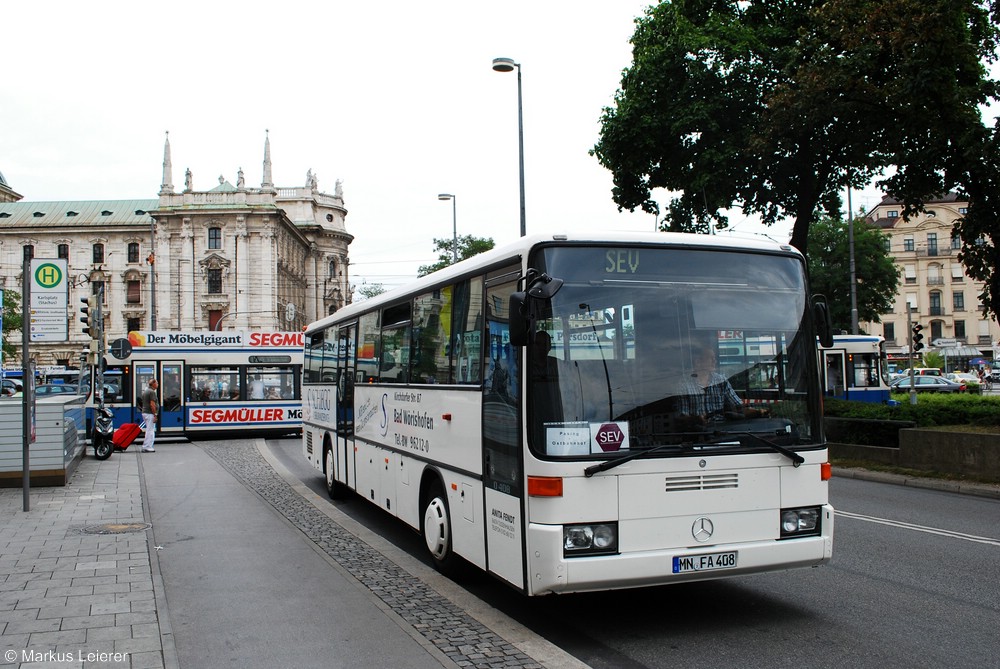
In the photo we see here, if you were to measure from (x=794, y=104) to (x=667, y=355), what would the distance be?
13.5 m

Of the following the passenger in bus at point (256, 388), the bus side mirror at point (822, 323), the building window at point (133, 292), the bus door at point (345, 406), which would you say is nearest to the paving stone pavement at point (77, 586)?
the bus door at point (345, 406)

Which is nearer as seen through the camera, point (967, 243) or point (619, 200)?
point (967, 243)

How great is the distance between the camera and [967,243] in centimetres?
1648

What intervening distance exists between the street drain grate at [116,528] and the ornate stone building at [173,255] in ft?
220

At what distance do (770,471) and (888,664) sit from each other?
1429mm

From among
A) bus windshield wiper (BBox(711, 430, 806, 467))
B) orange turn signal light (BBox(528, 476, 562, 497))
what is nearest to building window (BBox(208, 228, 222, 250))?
orange turn signal light (BBox(528, 476, 562, 497))

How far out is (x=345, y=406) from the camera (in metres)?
12.5

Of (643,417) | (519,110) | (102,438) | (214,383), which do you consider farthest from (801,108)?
(214,383)

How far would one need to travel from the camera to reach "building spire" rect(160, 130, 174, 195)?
85.5 meters

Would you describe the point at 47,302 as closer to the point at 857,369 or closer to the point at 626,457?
the point at 626,457

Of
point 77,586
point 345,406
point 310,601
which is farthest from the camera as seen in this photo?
point 345,406

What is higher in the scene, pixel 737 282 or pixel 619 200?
pixel 619 200

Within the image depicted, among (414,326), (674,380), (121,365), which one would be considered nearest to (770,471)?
(674,380)

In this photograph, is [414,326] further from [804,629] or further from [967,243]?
[967,243]
